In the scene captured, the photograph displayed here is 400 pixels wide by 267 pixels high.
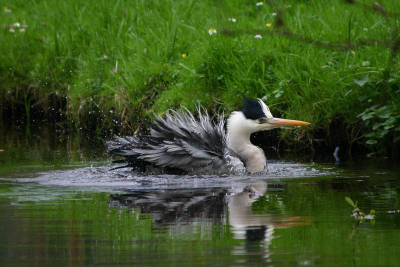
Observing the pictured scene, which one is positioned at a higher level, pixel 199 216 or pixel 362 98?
pixel 362 98

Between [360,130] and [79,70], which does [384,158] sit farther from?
[79,70]

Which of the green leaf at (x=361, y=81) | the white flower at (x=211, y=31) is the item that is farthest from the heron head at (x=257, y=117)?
the white flower at (x=211, y=31)

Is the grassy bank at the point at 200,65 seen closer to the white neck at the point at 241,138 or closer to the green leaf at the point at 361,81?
the green leaf at the point at 361,81

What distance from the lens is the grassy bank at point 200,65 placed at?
28.1 ft

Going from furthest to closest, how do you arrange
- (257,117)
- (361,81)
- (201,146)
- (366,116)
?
1. (361,81)
2. (366,116)
3. (257,117)
4. (201,146)

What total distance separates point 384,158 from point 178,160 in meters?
2.56

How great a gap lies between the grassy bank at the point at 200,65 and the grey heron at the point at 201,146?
1.08 metres

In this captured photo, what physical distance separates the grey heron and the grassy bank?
42.6 inches

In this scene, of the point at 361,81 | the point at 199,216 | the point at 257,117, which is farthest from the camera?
the point at 361,81

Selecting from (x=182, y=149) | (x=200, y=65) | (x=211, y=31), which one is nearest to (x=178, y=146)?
(x=182, y=149)

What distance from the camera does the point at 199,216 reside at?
5102mm

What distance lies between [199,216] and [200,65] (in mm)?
5092

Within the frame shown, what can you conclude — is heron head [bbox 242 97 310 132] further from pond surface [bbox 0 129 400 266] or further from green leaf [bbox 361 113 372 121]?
green leaf [bbox 361 113 372 121]

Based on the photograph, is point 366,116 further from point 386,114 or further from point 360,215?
point 360,215
